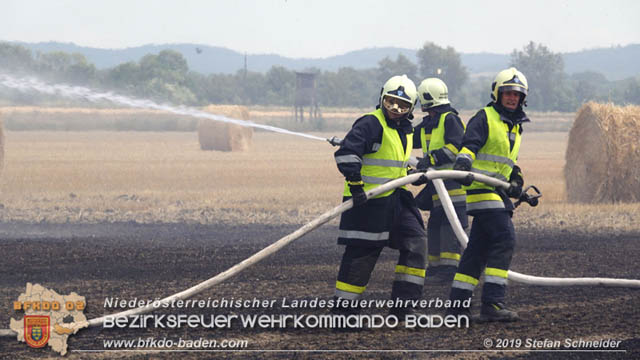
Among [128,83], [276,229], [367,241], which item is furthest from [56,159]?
[128,83]

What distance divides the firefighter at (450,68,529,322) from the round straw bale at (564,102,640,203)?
8.45m

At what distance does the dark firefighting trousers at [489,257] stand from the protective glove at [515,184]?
0.17 meters

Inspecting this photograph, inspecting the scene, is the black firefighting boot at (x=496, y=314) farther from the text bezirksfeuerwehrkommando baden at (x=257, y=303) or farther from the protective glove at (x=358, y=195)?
the protective glove at (x=358, y=195)

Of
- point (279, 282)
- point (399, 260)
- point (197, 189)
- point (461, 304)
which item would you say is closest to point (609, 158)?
point (197, 189)

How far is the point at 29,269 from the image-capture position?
935 centimetres

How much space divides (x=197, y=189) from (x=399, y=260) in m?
11.1

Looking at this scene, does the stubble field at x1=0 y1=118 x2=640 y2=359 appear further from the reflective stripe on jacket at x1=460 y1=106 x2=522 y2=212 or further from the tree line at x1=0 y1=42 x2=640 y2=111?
the tree line at x1=0 y1=42 x2=640 y2=111

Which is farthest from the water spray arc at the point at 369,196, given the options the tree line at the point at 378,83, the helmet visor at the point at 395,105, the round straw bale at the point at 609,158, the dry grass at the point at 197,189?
A: the tree line at the point at 378,83

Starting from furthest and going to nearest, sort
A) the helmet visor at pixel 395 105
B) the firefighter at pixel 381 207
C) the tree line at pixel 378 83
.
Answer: the tree line at pixel 378 83
the helmet visor at pixel 395 105
the firefighter at pixel 381 207

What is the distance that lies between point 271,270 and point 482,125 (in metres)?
3.22

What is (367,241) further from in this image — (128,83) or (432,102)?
(128,83)

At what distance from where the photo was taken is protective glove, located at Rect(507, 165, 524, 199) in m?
7.39

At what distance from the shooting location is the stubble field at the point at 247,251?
21.6 ft

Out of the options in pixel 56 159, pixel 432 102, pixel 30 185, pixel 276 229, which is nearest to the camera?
pixel 432 102
